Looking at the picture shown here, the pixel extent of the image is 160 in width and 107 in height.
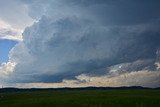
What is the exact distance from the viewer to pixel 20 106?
71.6m

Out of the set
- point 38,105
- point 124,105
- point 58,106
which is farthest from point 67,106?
point 124,105

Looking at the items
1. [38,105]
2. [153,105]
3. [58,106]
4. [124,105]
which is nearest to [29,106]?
[38,105]

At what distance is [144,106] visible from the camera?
6375cm

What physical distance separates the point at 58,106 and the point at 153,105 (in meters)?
19.4

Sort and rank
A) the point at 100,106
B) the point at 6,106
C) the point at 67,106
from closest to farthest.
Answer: the point at 100,106, the point at 67,106, the point at 6,106

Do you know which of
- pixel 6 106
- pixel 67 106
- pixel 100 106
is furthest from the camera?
pixel 6 106

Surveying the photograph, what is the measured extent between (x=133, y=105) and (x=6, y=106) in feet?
94.4

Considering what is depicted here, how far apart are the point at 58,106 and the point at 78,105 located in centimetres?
414

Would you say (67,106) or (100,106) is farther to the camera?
(67,106)

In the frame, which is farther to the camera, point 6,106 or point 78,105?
point 6,106

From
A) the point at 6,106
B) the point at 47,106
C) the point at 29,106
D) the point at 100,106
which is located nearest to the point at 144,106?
the point at 100,106

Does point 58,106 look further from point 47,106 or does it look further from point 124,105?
point 124,105

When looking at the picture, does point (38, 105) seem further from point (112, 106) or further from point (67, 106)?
point (112, 106)

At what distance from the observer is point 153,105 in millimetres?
66375
